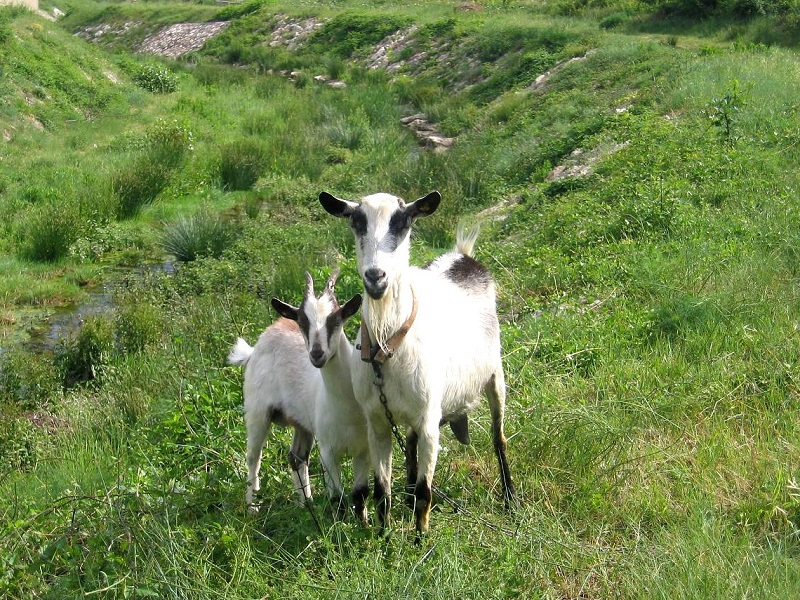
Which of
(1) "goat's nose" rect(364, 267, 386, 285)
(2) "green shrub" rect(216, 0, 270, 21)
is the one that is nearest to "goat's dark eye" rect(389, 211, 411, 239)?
(1) "goat's nose" rect(364, 267, 386, 285)

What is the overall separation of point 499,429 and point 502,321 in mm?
2912

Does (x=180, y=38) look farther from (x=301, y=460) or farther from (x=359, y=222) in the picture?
(x=359, y=222)

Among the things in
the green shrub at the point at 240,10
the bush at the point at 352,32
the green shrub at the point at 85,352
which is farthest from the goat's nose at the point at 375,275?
the green shrub at the point at 240,10

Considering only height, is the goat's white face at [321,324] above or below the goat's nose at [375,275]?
below

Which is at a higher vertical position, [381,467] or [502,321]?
[381,467]

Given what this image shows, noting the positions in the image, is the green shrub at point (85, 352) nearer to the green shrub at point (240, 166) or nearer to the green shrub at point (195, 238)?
the green shrub at point (195, 238)

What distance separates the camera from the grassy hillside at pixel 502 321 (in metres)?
4.20

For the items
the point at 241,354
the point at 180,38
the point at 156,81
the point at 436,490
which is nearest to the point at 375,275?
the point at 436,490

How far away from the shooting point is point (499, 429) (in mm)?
5121

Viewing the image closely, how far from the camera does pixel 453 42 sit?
27984mm

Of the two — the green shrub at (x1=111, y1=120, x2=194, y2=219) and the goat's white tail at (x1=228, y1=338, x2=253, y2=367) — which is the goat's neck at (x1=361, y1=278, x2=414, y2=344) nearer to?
the goat's white tail at (x1=228, y1=338, x2=253, y2=367)

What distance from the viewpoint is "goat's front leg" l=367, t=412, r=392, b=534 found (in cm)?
436

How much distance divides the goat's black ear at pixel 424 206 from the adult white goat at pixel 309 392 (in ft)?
2.31

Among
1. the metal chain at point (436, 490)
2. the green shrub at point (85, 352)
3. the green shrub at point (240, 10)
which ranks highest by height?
the metal chain at point (436, 490)
